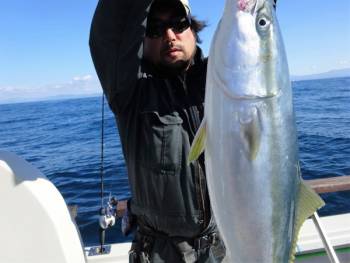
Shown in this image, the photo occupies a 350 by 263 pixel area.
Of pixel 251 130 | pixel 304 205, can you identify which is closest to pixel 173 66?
pixel 251 130

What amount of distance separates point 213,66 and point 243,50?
5.3 inches

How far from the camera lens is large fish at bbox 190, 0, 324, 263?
5.11 feet

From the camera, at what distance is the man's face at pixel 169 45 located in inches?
97.7

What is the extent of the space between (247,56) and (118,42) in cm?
106

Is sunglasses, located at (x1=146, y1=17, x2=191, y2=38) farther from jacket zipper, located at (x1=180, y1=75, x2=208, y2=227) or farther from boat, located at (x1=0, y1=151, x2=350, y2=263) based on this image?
boat, located at (x1=0, y1=151, x2=350, y2=263)

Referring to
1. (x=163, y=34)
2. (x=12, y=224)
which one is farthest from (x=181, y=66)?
(x=12, y=224)

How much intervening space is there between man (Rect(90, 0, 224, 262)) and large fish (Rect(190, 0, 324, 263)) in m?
0.70

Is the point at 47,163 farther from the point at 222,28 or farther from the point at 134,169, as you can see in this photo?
the point at 222,28

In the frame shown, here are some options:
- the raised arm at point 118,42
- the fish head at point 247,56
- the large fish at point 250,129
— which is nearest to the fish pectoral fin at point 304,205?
the large fish at point 250,129

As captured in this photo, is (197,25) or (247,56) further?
(197,25)

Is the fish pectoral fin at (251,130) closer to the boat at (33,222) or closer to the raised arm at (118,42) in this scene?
the raised arm at (118,42)

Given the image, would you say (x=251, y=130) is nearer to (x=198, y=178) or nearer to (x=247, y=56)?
(x=247, y=56)

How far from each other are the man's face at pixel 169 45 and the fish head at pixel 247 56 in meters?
0.95

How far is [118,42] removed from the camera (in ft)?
7.81
